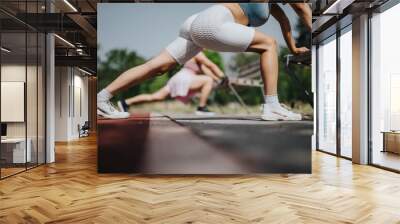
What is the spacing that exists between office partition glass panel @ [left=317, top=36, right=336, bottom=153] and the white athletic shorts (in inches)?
163

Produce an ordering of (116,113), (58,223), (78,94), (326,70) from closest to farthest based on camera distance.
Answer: (58,223) < (116,113) < (326,70) < (78,94)

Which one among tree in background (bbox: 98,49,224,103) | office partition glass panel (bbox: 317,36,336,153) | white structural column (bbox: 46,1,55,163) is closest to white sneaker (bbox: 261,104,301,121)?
tree in background (bbox: 98,49,224,103)

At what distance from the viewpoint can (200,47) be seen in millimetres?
6156

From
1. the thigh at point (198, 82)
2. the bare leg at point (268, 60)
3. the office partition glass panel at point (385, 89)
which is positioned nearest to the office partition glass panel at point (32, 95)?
the thigh at point (198, 82)

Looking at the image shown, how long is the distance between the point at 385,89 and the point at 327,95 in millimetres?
2947

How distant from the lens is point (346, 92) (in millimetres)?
8727

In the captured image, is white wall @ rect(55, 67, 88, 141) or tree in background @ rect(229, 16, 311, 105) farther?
white wall @ rect(55, 67, 88, 141)

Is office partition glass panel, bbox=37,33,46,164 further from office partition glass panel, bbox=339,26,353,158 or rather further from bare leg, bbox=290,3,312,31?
office partition glass panel, bbox=339,26,353,158

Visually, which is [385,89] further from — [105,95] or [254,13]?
[105,95]

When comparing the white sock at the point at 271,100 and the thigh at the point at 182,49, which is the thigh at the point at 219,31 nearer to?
the thigh at the point at 182,49

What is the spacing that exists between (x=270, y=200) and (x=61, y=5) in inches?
204

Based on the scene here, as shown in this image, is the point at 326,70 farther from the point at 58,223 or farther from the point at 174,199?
the point at 58,223

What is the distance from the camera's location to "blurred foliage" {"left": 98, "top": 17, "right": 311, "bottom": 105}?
615 cm

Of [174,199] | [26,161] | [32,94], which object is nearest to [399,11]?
[174,199]
